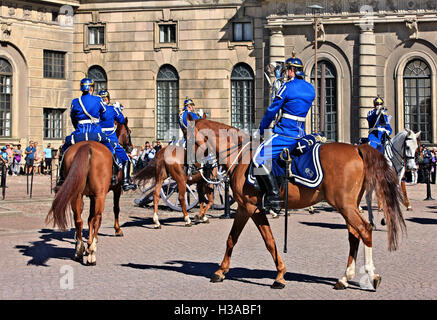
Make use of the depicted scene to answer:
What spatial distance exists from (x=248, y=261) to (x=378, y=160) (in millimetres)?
2963

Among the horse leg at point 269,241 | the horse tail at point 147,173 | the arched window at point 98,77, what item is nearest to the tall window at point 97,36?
the arched window at point 98,77

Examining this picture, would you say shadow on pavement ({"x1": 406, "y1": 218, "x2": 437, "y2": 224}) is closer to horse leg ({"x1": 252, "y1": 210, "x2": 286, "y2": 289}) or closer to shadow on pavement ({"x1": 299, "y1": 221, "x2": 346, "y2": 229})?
shadow on pavement ({"x1": 299, "y1": 221, "x2": 346, "y2": 229})

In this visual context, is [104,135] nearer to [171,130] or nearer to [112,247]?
[112,247]

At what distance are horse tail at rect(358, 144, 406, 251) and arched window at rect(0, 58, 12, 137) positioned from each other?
94.0ft

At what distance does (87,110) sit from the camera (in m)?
11.9

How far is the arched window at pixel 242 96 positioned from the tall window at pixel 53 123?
937 cm

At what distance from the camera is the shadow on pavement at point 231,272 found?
30.0 ft

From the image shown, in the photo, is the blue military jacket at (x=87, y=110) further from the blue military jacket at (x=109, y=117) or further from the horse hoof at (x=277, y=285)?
the horse hoof at (x=277, y=285)

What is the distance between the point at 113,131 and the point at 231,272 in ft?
15.0

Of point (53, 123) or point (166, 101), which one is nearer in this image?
point (166, 101)

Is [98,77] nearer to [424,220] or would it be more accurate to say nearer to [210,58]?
[210,58]

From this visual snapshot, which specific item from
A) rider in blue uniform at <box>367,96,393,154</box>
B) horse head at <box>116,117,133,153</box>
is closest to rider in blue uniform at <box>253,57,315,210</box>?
horse head at <box>116,117,133,153</box>

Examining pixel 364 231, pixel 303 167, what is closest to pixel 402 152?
pixel 303 167
